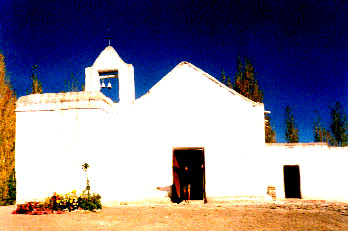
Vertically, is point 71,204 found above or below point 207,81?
below

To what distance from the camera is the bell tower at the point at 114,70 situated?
1226 cm

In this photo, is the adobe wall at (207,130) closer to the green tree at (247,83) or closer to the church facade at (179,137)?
the church facade at (179,137)

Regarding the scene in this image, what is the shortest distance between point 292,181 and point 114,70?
1172 cm

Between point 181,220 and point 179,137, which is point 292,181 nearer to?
point 179,137

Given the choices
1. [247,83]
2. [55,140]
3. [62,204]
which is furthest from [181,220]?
[247,83]

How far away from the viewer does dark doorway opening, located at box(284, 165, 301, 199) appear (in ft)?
50.8

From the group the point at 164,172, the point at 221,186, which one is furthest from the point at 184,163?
the point at 221,186

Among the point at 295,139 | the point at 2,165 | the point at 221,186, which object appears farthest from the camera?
the point at 295,139

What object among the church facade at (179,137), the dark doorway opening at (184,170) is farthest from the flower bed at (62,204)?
the dark doorway opening at (184,170)

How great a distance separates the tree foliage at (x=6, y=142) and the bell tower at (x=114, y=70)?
6.33 m

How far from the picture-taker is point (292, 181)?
1653cm

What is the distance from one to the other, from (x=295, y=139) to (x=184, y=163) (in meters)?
20.8

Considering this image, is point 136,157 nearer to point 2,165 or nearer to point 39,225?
point 39,225

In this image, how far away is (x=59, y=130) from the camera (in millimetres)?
9227
